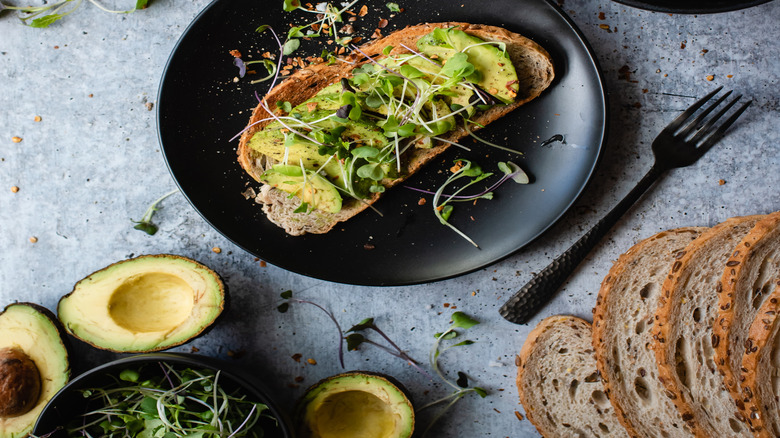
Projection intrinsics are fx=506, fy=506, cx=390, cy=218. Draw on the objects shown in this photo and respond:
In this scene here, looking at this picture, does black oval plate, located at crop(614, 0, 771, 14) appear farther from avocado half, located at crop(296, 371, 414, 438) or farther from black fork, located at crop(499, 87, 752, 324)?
avocado half, located at crop(296, 371, 414, 438)

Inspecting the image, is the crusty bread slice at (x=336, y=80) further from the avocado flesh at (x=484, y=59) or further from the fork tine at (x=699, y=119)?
the fork tine at (x=699, y=119)

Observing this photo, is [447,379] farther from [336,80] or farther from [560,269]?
[336,80]

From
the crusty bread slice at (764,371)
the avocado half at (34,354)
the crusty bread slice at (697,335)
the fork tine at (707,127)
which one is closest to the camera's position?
the crusty bread slice at (764,371)

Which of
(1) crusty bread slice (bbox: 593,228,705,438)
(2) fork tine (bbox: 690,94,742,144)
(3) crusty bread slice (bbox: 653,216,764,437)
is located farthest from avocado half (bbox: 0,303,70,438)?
(2) fork tine (bbox: 690,94,742,144)

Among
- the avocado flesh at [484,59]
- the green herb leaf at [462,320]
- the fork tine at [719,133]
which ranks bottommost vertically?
the green herb leaf at [462,320]

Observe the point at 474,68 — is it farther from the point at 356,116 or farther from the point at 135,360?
the point at 135,360

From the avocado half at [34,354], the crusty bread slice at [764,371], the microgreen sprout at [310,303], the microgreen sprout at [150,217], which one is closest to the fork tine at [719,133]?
the crusty bread slice at [764,371]

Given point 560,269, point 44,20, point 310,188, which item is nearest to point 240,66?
point 310,188

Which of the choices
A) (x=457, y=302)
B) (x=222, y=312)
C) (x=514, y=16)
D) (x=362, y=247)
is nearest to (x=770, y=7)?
(x=514, y=16)
